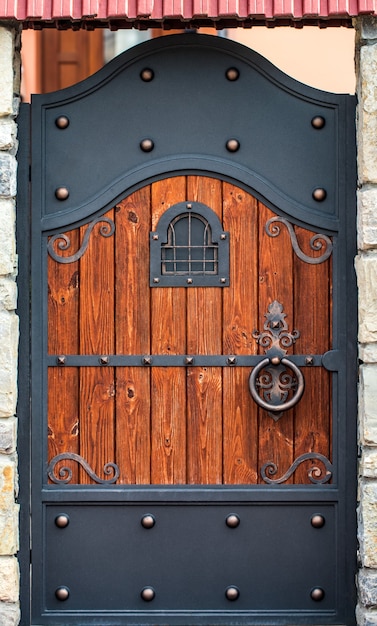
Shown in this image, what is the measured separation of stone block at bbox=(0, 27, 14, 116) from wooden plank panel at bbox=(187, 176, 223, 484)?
0.67 metres

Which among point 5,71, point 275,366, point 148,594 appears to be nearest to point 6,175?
point 5,71

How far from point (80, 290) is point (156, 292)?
0.88 ft

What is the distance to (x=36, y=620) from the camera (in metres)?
3.18

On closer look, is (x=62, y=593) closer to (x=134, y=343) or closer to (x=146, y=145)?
(x=134, y=343)

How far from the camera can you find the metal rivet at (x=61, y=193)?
3.17 meters

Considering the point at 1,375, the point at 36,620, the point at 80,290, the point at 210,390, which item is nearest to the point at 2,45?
the point at 80,290

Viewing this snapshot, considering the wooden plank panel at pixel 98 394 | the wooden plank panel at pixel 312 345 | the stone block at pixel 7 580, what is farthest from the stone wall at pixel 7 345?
the wooden plank panel at pixel 312 345

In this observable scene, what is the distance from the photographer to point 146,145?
3168mm

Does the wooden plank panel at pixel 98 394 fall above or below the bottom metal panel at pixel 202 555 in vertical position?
above

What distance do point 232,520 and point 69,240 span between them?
114 centimetres

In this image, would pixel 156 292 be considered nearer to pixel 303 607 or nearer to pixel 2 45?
pixel 2 45

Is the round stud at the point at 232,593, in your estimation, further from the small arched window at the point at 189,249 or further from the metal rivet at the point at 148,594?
the small arched window at the point at 189,249

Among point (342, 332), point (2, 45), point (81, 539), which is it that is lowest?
point (81, 539)

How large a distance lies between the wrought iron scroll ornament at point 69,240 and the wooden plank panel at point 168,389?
16 centimetres
